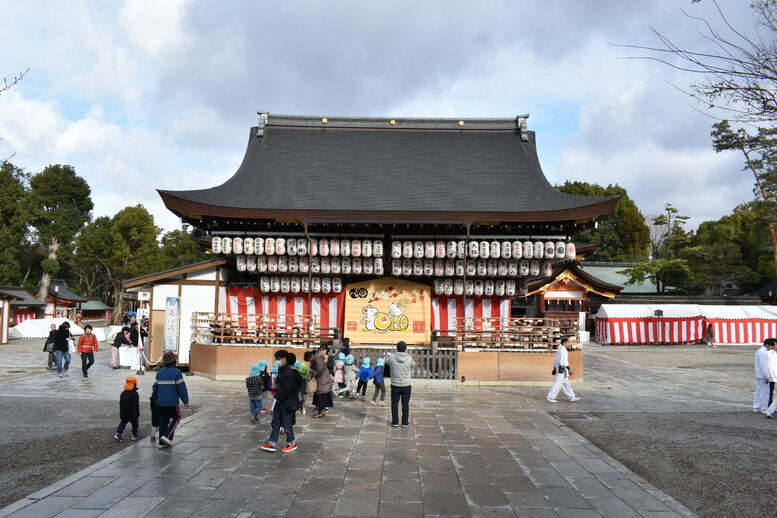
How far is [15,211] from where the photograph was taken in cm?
3412

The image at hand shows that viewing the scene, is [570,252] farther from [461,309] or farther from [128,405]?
[128,405]

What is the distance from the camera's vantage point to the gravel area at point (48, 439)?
663cm

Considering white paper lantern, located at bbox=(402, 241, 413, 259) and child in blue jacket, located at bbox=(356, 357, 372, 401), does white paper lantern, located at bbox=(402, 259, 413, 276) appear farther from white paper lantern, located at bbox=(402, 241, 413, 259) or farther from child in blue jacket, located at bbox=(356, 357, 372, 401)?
child in blue jacket, located at bbox=(356, 357, 372, 401)

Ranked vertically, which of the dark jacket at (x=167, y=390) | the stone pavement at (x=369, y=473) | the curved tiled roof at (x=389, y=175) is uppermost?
the curved tiled roof at (x=389, y=175)

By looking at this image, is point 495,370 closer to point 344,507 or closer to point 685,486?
point 685,486

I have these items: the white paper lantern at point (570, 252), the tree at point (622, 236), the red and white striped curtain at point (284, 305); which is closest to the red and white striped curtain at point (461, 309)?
the white paper lantern at point (570, 252)

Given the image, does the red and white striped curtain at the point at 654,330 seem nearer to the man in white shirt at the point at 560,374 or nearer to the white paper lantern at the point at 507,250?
the white paper lantern at the point at 507,250

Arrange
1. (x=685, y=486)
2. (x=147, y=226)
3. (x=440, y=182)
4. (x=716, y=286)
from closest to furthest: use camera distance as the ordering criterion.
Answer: (x=685, y=486) < (x=440, y=182) < (x=716, y=286) < (x=147, y=226)

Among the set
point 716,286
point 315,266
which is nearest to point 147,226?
point 315,266

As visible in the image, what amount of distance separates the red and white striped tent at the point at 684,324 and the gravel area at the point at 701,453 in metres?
20.0

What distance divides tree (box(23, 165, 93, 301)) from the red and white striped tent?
42.5m

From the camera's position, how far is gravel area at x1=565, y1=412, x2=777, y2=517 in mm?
6273

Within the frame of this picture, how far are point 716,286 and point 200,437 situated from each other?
4105 cm

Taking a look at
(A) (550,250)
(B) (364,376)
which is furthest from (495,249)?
(B) (364,376)
